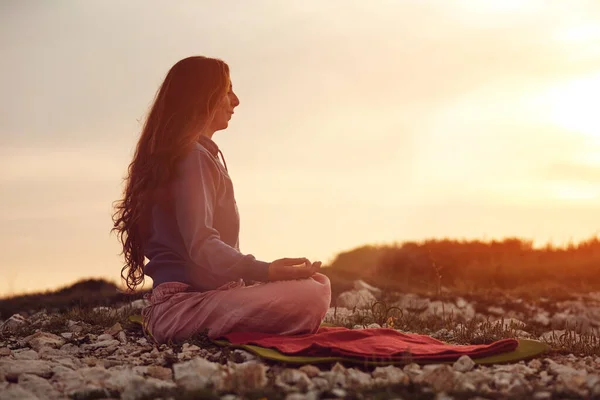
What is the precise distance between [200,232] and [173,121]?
3.42ft

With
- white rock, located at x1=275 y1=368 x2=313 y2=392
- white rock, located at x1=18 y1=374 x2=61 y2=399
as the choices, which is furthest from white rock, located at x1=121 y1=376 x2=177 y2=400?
white rock, located at x1=275 y1=368 x2=313 y2=392

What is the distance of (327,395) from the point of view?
14.2 feet

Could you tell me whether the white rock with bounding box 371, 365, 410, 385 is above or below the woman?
below

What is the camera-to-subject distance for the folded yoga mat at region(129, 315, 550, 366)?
5.39m

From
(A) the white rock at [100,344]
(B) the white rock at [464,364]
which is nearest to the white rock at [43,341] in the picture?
(A) the white rock at [100,344]

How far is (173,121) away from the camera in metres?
6.29

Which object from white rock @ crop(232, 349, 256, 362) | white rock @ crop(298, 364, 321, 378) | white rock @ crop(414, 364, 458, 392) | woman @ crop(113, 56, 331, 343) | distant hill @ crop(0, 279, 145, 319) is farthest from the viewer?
distant hill @ crop(0, 279, 145, 319)

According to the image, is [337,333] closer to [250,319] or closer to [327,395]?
[250,319]

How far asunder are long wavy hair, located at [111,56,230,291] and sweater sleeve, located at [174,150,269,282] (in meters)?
0.17

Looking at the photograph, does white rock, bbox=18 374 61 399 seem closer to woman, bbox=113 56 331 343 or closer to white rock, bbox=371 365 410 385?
woman, bbox=113 56 331 343

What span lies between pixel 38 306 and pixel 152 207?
785 cm

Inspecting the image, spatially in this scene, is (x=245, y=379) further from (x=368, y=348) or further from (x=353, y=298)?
(x=353, y=298)

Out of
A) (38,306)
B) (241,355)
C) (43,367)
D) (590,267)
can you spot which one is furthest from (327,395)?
(590,267)

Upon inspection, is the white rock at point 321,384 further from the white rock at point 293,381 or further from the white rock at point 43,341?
the white rock at point 43,341
